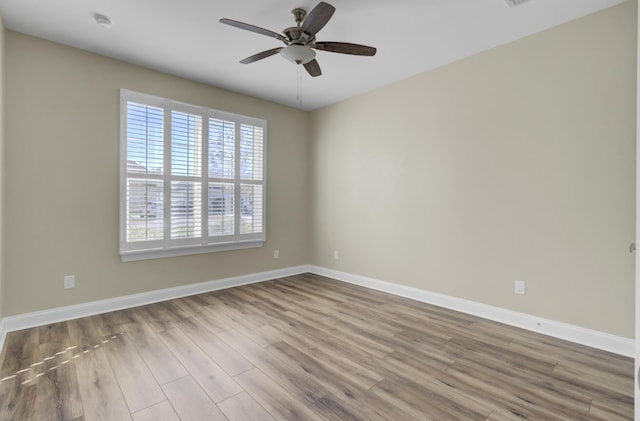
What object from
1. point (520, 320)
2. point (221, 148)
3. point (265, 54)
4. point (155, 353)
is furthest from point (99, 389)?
point (520, 320)

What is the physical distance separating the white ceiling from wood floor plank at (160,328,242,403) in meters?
2.68

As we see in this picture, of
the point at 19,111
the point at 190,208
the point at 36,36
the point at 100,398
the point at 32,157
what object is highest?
the point at 36,36

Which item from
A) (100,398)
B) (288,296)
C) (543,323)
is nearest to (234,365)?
(100,398)

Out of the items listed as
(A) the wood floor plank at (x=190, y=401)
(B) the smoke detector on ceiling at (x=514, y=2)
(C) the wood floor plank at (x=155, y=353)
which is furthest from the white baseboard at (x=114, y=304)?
(B) the smoke detector on ceiling at (x=514, y=2)

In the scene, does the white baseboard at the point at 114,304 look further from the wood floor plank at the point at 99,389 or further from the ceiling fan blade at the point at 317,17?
the ceiling fan blade at the point at 317,17

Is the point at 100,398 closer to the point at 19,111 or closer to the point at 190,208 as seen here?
the point at 190,208

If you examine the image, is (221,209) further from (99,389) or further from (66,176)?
(99,389)

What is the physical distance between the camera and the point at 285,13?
2471mm

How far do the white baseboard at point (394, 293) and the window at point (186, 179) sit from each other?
1.54 ft

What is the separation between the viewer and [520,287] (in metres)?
2.85

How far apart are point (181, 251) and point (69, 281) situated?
1078mm

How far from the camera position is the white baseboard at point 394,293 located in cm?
246

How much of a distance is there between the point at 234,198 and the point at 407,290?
2.57 meters

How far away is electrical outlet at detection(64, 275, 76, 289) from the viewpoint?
A: 3004 mm
